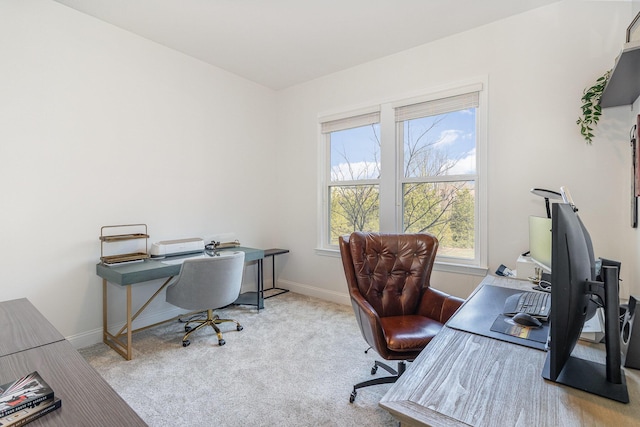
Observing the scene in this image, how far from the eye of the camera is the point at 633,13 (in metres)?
2.10

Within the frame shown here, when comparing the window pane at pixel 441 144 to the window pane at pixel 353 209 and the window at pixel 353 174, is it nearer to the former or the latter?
the window at pixel 353 174

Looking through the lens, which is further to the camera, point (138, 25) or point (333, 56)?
point (333, 56)

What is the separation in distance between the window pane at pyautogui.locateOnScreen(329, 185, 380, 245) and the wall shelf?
80.8 inches

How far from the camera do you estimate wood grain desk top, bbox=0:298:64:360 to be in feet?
3.86

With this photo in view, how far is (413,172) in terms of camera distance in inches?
128

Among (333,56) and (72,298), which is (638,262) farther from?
(72,298)

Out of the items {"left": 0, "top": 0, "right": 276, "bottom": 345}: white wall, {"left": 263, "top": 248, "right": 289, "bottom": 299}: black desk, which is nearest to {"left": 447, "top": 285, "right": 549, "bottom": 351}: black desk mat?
{"left": 263, "top": 248, "right": 289, "bottom": 299}: black desk

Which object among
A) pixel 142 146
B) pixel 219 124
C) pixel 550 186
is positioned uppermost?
pixel 219 124

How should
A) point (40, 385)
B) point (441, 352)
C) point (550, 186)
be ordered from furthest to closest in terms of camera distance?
point (550, 186) < point (441, 352) < point (40, 385)

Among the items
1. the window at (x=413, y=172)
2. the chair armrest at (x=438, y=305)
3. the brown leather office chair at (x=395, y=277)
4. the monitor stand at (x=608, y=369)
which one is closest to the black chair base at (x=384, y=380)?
the brown leather office chair at (x=395, y=277)

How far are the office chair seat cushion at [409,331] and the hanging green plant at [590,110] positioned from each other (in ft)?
6.05

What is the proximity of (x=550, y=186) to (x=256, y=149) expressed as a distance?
3255 mm

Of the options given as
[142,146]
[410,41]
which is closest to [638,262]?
[410,41]

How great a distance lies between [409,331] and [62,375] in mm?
1667
